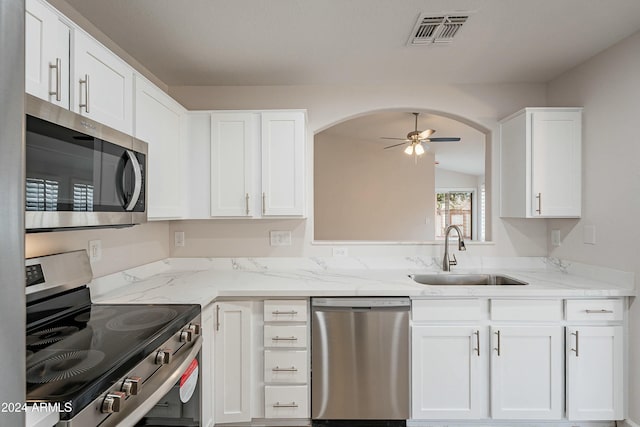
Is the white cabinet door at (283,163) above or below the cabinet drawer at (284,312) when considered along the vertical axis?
above

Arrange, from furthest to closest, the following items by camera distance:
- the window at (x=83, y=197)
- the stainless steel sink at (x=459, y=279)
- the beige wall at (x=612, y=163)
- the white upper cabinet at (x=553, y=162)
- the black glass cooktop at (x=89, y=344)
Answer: the stainless steel sink at (x=459, y=279) < the white upper cabinet at (x=553, y=162) < the beige wall at (x=612, y=163) < the window at (x=83, y=197) < the black glass cooktop at (x=89, y=344)

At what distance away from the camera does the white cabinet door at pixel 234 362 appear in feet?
6.79

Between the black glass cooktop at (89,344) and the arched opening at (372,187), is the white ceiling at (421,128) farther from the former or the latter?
the black glass cooktop at (89,344)

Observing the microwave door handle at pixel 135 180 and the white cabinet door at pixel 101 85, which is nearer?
the white cabinet door at pixel 101 85

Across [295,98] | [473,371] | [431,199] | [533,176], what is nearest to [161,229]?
[295,98]

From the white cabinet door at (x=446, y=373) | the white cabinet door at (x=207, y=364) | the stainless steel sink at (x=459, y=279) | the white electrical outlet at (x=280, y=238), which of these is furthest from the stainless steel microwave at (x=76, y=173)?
the stainless steel sink at (x=459, y=279)

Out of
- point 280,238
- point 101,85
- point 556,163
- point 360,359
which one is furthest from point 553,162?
point 101,85

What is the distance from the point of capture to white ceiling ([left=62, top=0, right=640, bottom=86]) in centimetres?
174

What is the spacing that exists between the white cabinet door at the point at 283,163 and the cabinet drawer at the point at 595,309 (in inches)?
69.5

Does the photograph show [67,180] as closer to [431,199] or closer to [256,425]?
[256,425]

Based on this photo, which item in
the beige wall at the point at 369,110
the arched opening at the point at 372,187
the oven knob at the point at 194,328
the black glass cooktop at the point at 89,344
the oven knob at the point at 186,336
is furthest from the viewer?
the arched opening at the point at 372,187

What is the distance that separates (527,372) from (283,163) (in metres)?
2.02

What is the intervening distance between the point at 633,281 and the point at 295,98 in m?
2.53

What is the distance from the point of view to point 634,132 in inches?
79.4
